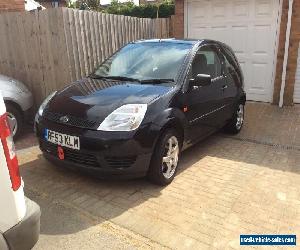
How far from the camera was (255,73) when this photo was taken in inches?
348

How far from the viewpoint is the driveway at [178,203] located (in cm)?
310

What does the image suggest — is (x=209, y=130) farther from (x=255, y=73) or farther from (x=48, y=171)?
(x=255, y=73)

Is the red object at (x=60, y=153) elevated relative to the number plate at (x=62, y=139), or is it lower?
lower

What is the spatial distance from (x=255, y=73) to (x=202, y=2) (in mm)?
2404

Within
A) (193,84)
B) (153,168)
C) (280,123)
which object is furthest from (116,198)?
(280,123)

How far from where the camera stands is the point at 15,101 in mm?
5660

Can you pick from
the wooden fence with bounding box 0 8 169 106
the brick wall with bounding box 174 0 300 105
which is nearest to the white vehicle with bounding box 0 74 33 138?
the wooden fence with bounding box 0 8 169 106

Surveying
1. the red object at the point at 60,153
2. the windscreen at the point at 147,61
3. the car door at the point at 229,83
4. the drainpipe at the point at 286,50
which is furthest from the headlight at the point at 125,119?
the drainpipe at the point at 286,50

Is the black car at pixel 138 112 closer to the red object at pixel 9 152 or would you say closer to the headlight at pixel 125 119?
the headlight at pixel 125 119

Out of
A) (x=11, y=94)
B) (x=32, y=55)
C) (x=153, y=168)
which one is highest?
(x=32, y=55)

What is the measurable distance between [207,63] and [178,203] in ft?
7.77

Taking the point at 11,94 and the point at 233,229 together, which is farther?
the point at 11,94

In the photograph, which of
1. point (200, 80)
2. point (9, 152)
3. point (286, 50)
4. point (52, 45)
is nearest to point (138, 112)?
point (200, 80)

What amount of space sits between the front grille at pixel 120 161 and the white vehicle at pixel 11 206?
Result: 1539 mm
